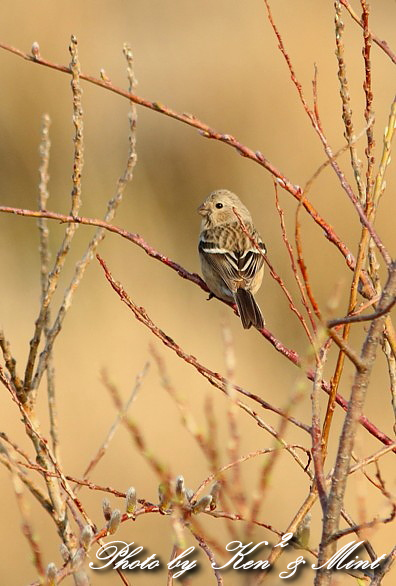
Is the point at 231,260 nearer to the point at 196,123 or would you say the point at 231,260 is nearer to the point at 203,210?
the point at 203,210

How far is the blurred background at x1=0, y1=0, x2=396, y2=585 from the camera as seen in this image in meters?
7.11

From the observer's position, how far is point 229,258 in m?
5.09

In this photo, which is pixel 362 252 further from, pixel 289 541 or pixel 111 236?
pixel 111 236

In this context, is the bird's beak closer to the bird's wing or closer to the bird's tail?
the bird's wing

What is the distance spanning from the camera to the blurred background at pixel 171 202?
23.3 feet

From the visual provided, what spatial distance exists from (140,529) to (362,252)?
5.15 m

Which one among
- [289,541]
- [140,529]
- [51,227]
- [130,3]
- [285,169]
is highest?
[130,3]

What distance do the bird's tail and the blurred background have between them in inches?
93.6

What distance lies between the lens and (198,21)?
832 centimetres

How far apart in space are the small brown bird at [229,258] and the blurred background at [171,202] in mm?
1712

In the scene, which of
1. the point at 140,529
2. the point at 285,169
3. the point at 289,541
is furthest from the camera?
the point at 285,169

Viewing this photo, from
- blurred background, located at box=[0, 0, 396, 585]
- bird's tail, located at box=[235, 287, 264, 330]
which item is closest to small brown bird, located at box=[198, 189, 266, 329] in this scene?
bird's tail, located at box=[235, 287, 264, 330]

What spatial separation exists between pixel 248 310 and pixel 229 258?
596 mm

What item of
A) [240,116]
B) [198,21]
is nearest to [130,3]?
[198,21]
